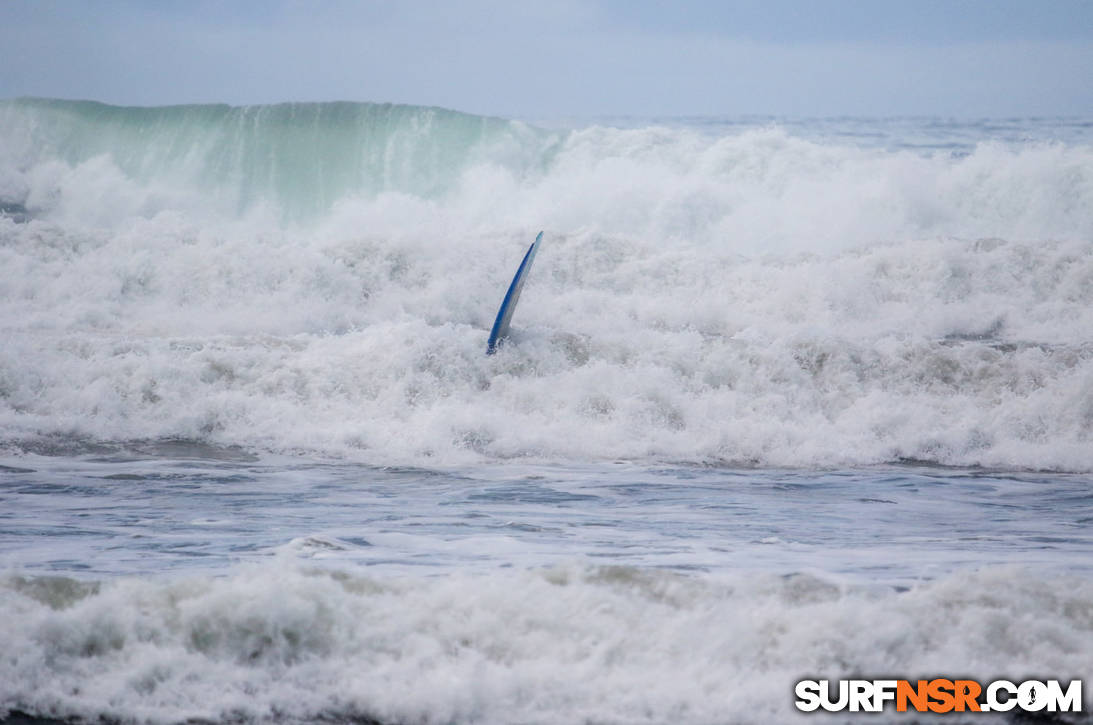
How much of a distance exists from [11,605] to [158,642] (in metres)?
0.60

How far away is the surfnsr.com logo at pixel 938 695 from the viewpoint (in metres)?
3.42

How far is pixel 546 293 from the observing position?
45.3ft

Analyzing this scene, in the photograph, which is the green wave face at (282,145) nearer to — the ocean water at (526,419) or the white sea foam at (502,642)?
the ocean water at (526,419)

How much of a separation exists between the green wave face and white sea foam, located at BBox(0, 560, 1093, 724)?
1653 centimetres

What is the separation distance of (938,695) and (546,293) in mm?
10557

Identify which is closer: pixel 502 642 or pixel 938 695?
pixel 938 695

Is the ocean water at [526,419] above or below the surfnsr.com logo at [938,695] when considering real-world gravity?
above

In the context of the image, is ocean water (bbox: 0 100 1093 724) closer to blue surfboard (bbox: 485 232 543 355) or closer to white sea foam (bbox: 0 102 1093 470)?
white sea foam (bbox: 0 102 1093 470)

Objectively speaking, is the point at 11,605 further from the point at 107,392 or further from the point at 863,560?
the point at 107,392

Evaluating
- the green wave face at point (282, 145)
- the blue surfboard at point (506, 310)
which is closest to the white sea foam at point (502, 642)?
the blue surfboard at point (506, 310)

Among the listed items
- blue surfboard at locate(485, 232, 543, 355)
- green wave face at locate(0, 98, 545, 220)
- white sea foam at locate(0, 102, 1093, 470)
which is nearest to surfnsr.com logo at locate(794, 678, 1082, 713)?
white sea foam at locate(0, 102, 1093, 470)

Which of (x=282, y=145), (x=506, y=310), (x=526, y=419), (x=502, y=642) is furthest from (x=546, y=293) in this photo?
(x=502, y=642)

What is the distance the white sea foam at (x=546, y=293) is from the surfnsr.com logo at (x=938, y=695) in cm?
477

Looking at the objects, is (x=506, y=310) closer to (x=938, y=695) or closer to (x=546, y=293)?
(x=546, y=293)
